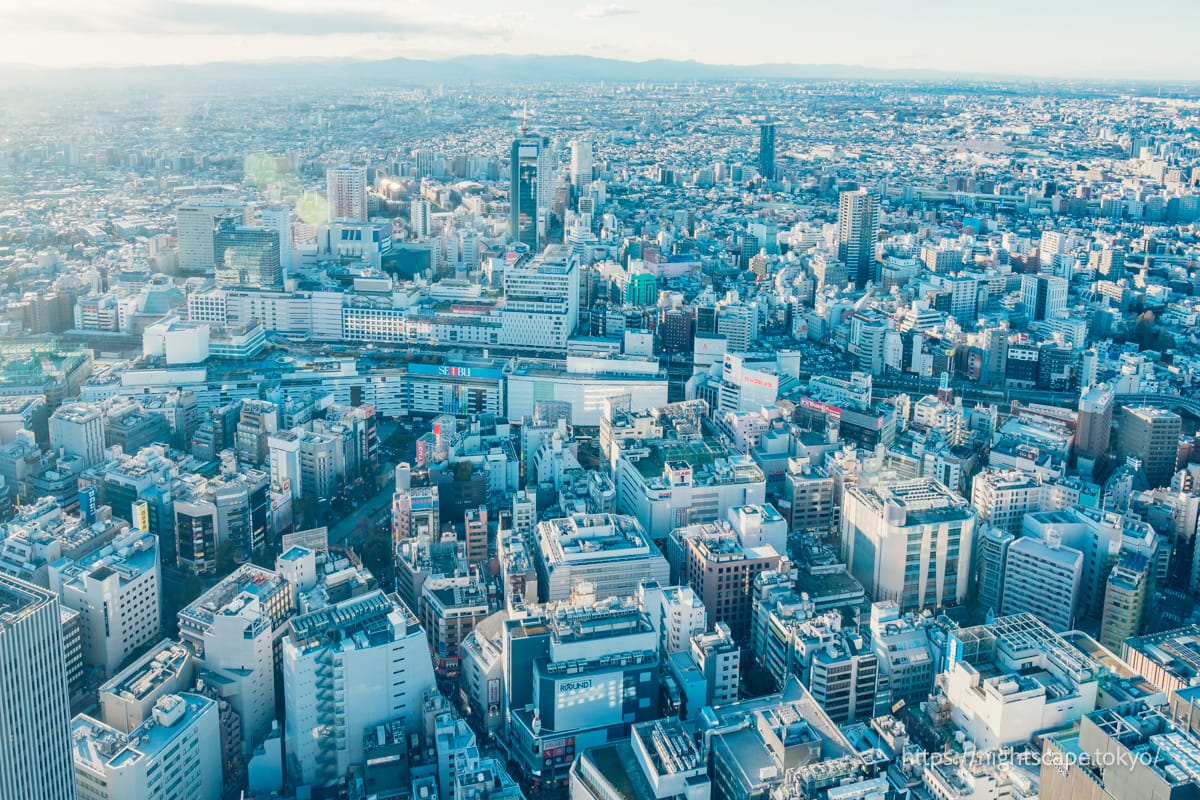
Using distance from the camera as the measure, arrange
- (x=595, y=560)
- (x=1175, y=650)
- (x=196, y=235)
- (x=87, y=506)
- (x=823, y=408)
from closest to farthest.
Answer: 1. (x=1175, y=650)
2. (x=595, y=560)
3. (x=87, y=506)
4. (x=823, y=408)
5. (x=196, y=235)

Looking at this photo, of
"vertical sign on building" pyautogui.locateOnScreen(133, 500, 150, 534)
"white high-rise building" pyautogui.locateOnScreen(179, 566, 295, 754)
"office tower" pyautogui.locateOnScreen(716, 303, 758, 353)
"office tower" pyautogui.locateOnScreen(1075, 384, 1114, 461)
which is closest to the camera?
"white high-rise building" pyautogui.locateOnScreen(179, 566, 295, 754)

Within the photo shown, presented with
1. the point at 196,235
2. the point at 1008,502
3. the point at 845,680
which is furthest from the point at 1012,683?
the point at 196,235

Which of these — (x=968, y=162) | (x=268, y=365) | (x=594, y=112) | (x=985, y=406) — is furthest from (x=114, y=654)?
(x=594, y=112)

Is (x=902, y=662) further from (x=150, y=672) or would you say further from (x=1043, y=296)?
(x=1043, y=296)

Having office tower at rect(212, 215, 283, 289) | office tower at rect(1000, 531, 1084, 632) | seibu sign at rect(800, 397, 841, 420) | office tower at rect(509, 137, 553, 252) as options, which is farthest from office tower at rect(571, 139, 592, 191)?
office tower at rect(1000, 531, 1084, 632)

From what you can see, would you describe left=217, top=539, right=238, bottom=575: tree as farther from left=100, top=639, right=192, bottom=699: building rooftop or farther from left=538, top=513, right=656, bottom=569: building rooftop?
left=538, top=513, right=656, bottom=569: building rooftop

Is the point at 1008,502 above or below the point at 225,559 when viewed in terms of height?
above

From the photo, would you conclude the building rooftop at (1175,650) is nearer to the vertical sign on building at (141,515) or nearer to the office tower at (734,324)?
the vertical sign on building at (141,515)

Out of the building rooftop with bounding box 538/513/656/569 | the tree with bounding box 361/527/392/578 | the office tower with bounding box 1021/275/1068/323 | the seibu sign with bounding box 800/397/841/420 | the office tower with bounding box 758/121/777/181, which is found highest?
the office tower with bounding box 758/121/777/181
